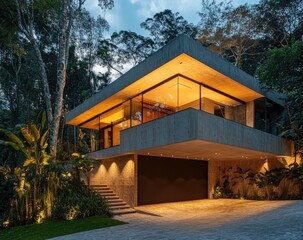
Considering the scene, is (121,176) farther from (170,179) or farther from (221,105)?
(221,105)

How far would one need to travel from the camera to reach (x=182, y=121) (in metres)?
10.1

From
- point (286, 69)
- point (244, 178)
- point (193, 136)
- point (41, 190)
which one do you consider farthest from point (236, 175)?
point (41, 190)

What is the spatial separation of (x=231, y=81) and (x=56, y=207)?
28.8 ft

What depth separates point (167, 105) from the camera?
1220cm

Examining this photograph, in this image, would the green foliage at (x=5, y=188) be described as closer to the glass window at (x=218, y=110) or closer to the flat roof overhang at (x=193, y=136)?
the flat roof overhang at (x=193, y=136)

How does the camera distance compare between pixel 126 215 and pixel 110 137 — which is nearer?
pixel 126 215

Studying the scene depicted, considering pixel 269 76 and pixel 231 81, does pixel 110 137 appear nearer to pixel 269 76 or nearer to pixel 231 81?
pixel 231 81

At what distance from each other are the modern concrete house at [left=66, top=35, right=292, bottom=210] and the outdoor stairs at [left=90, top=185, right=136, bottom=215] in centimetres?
29

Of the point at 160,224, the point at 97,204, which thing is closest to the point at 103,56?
the point at 97,204

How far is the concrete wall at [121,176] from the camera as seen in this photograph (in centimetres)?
1357

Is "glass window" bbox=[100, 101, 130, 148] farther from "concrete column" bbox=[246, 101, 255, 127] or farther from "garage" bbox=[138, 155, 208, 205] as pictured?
"concrete column" bbox=[246, 101, 255, 127]

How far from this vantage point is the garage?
13.9 meters

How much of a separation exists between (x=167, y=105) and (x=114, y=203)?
530 centimetres

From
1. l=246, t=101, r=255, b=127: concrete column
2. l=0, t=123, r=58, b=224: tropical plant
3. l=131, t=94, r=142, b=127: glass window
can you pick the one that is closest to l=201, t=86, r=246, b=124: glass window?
l=246, t=101, r=255, b=127: concrete column
